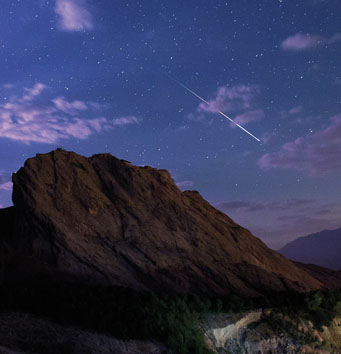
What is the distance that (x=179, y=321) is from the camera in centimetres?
1212

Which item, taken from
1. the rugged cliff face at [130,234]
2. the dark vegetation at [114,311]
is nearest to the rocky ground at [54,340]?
the dark vegetation at [114,311]

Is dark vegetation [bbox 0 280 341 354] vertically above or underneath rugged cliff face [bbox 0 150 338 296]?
underneath

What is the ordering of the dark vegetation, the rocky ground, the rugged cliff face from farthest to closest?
the rugged cliff face < the dark vegetation < the rocky ground

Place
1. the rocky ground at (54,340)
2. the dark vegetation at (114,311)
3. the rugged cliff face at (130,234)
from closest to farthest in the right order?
the rocky ground at (54,340) → the dark vegetation at (114,311) → the rugged cliff face at (130,234)

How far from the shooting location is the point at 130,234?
2100cm

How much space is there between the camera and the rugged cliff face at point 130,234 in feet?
63.6

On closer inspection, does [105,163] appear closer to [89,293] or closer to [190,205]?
[190,205]

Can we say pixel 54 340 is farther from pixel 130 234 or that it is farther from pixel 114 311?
pixel 130 234

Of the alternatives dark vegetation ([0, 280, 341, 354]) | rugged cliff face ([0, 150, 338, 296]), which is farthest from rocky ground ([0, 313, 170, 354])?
rugged cliff face ([0, 150, 338, 296])

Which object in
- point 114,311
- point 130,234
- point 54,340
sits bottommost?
point 54,340

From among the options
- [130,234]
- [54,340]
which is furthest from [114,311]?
[130,234]

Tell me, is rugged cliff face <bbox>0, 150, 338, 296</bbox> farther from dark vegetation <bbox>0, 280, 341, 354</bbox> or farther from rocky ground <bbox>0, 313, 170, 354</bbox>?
rocky ground <bbox>0, 313, 170, 354</bbox>

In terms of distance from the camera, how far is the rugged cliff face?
19391 millimetres

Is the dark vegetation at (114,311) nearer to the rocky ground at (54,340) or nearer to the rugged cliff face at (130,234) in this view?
the rocky ground at (54,340)
